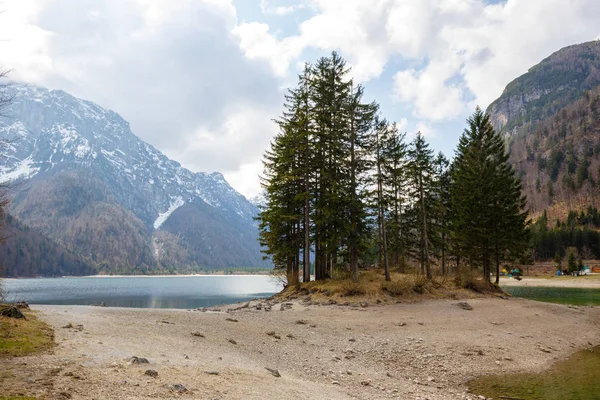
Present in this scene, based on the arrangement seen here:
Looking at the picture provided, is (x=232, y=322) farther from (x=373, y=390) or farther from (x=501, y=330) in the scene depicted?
(x=501, y=330)

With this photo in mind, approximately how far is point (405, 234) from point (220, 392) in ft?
135

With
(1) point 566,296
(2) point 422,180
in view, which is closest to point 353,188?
(2) point 422,180

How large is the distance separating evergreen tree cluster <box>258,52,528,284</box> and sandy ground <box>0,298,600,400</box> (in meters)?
9.98

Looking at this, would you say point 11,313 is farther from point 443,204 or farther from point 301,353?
point 443,204

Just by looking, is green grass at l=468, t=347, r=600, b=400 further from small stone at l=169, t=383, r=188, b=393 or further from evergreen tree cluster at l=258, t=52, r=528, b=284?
evergreen tree cluster at l=258, t=52, r=528, b=284

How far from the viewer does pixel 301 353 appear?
41.1 feet

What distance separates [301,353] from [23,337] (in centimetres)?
800

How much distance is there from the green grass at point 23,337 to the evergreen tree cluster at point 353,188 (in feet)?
66.2

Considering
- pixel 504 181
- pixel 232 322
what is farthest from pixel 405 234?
pixel 232 322

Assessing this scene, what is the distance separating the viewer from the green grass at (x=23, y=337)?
29.3 feet

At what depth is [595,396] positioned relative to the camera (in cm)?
1071

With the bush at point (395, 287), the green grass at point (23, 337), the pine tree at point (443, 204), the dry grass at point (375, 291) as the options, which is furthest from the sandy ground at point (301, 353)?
the pine tree at point (443, 204)

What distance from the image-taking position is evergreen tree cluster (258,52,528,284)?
101 ft

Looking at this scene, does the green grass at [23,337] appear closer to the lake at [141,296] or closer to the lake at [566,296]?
the lake at [141,296]
